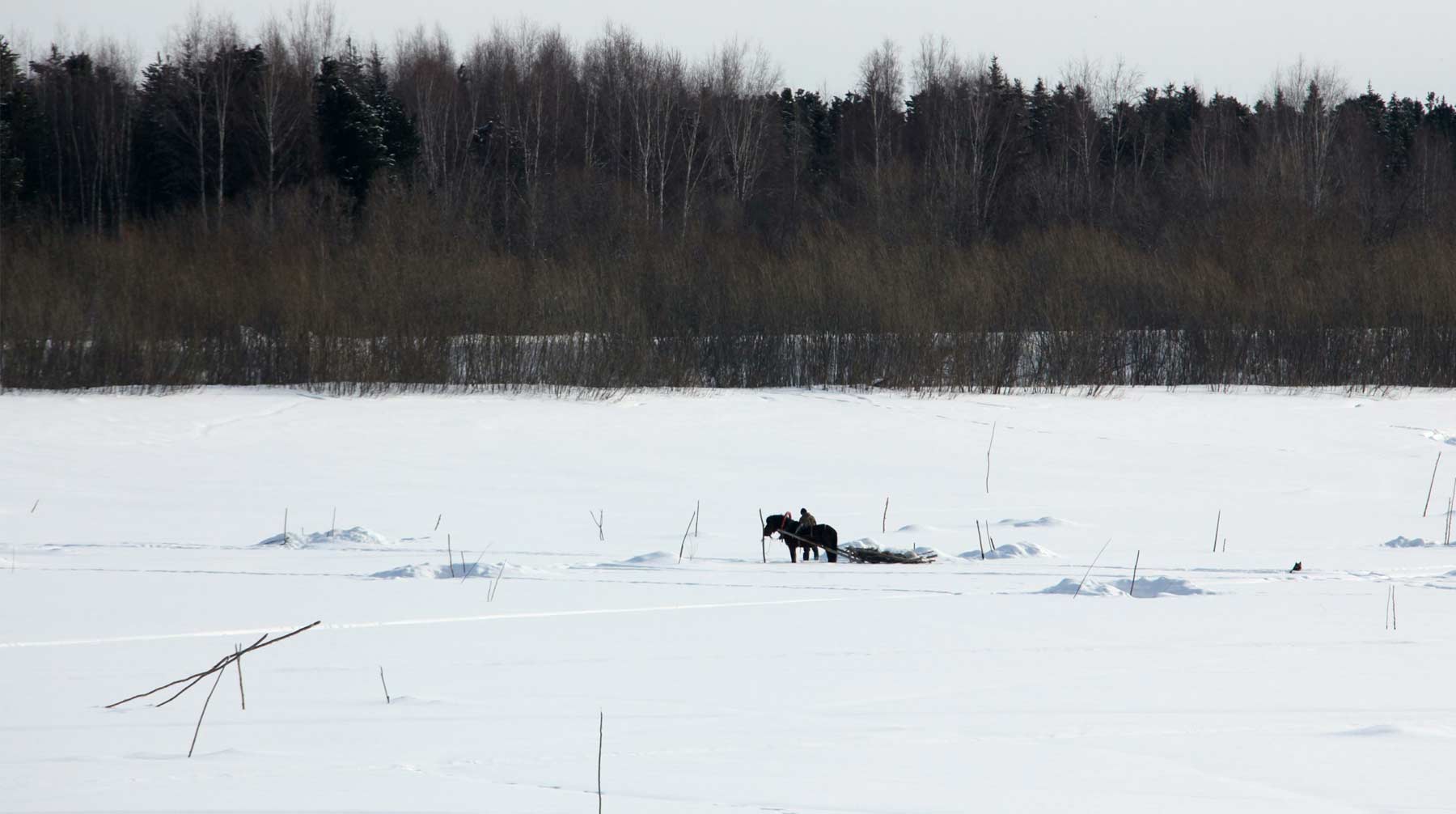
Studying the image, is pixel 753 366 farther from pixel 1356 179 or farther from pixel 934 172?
pixel 1356 179

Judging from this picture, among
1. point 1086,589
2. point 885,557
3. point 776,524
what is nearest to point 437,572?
point 776,524

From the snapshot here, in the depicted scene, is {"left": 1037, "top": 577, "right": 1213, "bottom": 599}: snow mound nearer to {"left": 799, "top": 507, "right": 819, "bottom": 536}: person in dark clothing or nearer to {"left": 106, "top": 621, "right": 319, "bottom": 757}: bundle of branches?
{"left": 799, "top": 507, "right": 819, "bottom": 536}: person in dark clothing

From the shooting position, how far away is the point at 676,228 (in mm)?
34938

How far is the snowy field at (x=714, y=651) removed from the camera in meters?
3.37

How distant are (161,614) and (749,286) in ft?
70.7

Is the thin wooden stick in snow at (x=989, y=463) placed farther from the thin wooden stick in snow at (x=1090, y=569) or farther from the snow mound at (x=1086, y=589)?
the snow mound at (x=1086, y=589)

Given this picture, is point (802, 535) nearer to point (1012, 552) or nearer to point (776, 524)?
point (776, 524)

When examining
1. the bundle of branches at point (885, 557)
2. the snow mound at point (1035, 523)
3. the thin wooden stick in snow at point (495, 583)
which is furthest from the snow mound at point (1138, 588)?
the snow mound at point (1035, 523)

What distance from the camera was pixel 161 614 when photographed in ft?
18.8

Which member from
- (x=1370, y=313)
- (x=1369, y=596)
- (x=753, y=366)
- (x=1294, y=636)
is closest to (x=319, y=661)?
(x=1294, y=636)

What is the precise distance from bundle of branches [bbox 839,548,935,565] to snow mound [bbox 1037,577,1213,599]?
1315mm

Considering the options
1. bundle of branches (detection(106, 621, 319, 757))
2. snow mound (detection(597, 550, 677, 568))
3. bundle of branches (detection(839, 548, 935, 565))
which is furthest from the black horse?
bundle of branches (detection(106, 621, 319, 757))

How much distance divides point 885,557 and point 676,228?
2747 centimetres

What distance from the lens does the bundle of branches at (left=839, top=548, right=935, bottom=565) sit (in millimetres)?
8273
